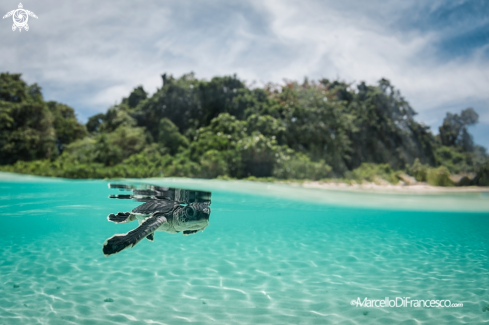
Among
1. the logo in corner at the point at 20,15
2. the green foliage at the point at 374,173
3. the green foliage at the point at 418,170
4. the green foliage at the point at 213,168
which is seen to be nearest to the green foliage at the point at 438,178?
the green foliage at the point at 418,170

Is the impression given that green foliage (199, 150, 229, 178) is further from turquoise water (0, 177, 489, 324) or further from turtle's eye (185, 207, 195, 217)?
turtle's eye (185, 207, 195, 217)

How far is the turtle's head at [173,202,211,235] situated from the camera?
8.95 ft

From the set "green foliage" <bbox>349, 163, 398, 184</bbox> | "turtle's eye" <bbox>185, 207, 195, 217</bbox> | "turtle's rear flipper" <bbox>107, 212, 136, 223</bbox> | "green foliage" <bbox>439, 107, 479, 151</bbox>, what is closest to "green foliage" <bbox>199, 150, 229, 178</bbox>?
"green foliage" <bbox>349, 163, 398, 184</bbox>

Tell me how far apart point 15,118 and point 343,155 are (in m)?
22.1

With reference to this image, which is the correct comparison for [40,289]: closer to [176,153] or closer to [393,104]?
[176,153]

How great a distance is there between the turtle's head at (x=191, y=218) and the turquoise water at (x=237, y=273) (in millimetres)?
2543

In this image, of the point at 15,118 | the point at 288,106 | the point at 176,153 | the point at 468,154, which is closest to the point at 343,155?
the point at 288,106

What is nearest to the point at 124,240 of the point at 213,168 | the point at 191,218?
the point at 191,218

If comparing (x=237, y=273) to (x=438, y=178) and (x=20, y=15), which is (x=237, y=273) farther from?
(x=438, y=178)

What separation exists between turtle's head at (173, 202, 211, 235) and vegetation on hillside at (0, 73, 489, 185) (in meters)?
14.1

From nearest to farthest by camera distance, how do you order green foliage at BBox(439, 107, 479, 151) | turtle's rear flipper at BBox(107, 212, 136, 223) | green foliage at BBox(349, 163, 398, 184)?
turtle's rear flipper at BBox(107, 212, 136, 223)
green foliage at BBox(349, 163, 398, 184)
green foliage at BBox(439, 107, 479, 151)

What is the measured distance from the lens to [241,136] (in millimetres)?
18750

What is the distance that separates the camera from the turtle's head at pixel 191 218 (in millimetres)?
2729

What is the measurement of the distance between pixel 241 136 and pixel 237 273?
1238cm
